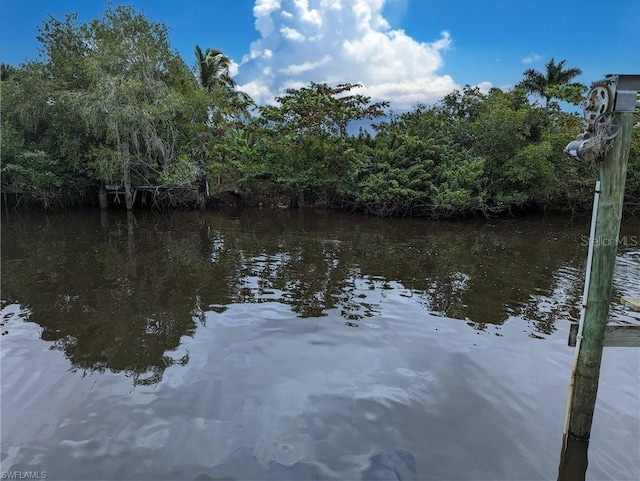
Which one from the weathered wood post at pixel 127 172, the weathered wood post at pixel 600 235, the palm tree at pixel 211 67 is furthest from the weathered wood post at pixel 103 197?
the weathered wood post at pixel 600 235

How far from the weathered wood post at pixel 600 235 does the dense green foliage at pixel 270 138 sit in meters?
14.7

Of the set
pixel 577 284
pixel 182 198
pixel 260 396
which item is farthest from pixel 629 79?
pixel 182 198

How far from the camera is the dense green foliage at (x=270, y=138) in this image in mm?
18406

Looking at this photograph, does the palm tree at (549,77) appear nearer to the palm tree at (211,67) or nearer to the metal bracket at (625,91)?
the palm tree at (211,67)

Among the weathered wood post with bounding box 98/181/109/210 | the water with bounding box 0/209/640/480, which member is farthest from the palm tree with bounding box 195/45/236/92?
the water with bounding box 0/209/640/480

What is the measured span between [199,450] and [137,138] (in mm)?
18939

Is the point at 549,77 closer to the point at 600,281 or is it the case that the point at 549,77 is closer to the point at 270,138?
the point at 270,138

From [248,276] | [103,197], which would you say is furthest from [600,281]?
[103,197]

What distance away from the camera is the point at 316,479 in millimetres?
3568

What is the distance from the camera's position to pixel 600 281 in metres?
3.65

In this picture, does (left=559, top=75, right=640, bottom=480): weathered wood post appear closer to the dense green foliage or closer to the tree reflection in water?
the tree reflection in water

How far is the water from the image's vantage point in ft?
12.5

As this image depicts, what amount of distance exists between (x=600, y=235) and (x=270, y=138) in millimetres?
20879

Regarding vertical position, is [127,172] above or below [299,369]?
above
